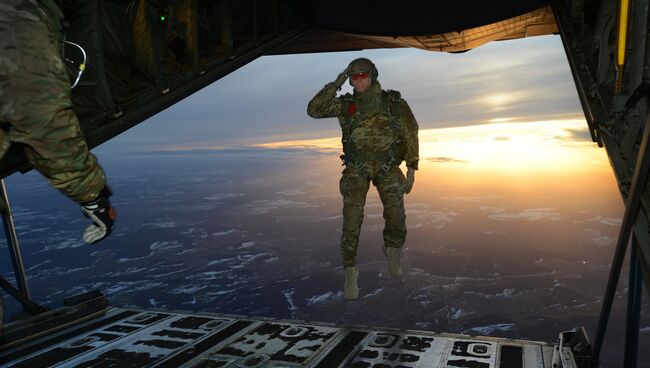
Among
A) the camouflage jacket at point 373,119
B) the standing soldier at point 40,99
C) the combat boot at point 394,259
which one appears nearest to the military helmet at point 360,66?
the camouflage jacket at point 373,119

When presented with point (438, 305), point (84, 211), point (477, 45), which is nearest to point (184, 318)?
point (84, 211)

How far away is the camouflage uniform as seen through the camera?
4.78 meters

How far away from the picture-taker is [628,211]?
2168mm

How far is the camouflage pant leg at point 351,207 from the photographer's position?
15.8 ft

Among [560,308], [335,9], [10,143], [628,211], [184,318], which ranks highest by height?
[335,9]

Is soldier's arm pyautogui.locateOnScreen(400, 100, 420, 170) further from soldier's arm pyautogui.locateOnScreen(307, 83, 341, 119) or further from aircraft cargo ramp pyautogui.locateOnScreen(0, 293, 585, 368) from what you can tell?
aircraft cargo ramp pyautogui.locateOnScreen(0, 293, 585, 368)

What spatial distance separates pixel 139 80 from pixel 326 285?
161 m

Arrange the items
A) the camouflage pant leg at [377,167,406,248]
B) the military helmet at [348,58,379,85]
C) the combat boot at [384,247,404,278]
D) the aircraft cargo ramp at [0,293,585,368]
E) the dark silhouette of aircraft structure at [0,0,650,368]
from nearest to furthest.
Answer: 1. the dark silhouette of aircraft structure at [0,0,650,368]
2. the military helmet at [348,58,379,85]
3. the aircraft cargo ramp at [0,293,585,368]
4. the camouflage pant leg at [377,167,406,248]
5. the combat boot at [384,247,404,278]

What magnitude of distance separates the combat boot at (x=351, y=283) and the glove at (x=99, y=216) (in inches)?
103

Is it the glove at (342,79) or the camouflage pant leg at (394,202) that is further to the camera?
the camouflage pant leg at (394,202)

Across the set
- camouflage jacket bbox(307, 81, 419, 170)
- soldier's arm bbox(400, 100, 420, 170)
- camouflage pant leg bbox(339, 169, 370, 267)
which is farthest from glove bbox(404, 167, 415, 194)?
camouflage pant leg bbox(339, 169, 370, 267)

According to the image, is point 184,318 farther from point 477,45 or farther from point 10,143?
point 477,45

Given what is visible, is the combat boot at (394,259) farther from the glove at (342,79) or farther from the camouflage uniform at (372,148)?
the glove at (342,79)

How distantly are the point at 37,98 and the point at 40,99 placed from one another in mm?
16
